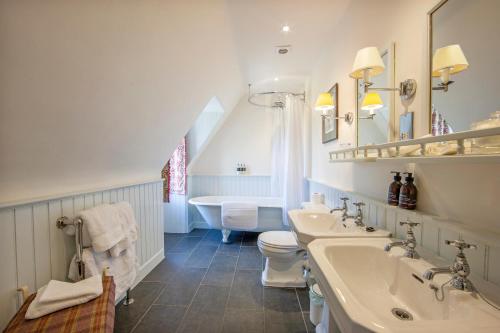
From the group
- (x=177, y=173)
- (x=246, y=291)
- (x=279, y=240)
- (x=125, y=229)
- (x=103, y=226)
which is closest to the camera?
(x=103, y=226)

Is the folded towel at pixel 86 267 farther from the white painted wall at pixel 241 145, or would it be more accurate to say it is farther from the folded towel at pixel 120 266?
the white painted wall at pixel 241 145

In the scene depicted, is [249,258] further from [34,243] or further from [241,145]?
[34,243]

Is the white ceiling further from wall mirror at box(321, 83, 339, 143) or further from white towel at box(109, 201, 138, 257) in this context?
white towel at box(109, 201, 138, 257)

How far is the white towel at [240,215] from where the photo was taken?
3.08 metres

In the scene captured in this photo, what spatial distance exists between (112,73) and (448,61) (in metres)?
1.59

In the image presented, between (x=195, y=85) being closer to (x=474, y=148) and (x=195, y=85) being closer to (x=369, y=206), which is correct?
(x=369, y=206)

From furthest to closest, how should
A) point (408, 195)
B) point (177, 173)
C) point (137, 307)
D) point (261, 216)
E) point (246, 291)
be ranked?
1. point (177, 173)
2. point (261, 216)
3. point (246, 291)
4. point (137, 307)
5. point (408, 195)

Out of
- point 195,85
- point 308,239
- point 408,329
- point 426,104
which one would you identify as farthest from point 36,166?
point 426,104

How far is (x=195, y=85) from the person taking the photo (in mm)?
2117

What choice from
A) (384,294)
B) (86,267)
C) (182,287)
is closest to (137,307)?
(182,287)

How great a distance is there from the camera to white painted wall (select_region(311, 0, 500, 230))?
2.52 feet

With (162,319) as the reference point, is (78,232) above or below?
above

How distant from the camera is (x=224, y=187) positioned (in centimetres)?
396

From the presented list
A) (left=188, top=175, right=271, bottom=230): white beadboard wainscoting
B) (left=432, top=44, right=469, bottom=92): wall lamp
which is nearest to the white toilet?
(left=432, top=44, right=469, bottom=92): wall lamp
